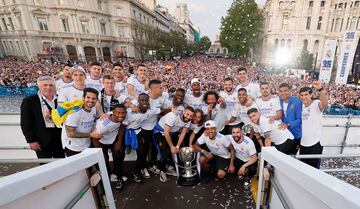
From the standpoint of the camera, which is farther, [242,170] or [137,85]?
[137,85]

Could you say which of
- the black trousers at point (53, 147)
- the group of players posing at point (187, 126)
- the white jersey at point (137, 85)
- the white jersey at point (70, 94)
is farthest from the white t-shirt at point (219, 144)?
the black trousers at point (53, 147)

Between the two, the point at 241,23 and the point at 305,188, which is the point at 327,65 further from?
the point at 305,188

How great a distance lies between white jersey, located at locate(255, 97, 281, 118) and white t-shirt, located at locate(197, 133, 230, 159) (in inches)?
44.4

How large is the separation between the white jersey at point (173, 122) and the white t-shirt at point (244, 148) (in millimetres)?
1066

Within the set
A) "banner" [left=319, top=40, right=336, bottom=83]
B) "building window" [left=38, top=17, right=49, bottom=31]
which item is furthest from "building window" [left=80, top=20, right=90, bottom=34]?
"banner" [left=319, top=40, right=336, bottom=83]

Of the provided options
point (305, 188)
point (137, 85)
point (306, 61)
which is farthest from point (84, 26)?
point (305, 188)

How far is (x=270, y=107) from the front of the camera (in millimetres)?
4199

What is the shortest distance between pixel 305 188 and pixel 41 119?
3.93 metres

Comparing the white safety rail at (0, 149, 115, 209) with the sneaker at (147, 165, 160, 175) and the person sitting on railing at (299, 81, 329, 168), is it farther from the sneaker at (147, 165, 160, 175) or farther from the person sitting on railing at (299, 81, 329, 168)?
the person sitting on railing at (299, 81, 329, 168)

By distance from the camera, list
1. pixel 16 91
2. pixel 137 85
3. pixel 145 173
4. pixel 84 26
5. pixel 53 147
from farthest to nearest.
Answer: pixel 84 26, pixel 16 91, pixel 137 85, pixel 145 173, pixel 53 147

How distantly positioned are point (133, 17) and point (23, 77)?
36.5m

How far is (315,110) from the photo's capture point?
3.63 meters

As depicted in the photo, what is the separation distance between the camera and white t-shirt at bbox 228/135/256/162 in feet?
12.2

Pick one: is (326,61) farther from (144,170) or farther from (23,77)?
(23,77)
